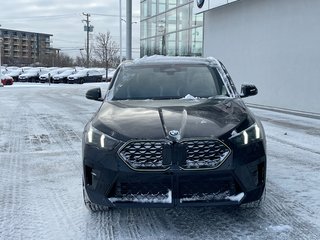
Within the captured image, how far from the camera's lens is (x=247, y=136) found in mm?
3670

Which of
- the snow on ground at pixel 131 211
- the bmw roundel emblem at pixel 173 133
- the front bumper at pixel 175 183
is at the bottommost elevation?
the snow on ground at pixel 131 211

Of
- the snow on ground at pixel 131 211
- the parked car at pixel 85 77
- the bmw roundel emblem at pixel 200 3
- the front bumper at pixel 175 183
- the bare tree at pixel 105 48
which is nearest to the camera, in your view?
the front bumper at pixel 175 183

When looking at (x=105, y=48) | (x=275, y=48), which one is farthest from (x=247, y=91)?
(x=105, y=48)

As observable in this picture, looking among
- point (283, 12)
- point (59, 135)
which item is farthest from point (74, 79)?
point (59, 135)

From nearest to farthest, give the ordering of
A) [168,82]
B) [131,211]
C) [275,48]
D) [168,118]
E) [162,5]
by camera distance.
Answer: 1. [168,118]
2. [131,211]
3. [168,82]
4. [275,48]
5. [162,5]

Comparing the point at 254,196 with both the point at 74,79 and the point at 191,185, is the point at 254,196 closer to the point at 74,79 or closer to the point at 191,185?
the point at 191,185

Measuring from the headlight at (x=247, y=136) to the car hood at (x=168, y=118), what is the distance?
95mm

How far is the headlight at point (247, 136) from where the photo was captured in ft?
11.7

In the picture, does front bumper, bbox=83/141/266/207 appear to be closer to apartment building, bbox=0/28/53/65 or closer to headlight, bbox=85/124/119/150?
headlight, bbox=85/124/119/150

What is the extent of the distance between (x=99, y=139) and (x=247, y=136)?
136 centimetres

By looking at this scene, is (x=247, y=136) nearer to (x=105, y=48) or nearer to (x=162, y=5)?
(x=162, y=5)

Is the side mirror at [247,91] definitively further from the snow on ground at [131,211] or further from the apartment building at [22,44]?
the apartment building at [22,44]

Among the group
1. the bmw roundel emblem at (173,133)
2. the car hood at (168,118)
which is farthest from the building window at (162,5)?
the bmw roundel emblem at (173,133)

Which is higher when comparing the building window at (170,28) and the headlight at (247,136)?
the building window at (170,28)
